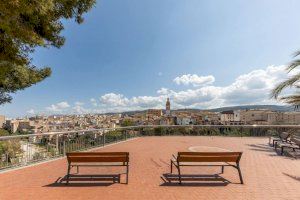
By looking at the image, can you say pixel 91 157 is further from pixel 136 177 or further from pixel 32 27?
pixel 32 27

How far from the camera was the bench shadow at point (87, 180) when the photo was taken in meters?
7.43

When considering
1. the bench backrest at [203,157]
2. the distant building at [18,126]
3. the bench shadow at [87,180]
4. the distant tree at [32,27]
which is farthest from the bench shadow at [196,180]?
the distant building at [18,126]

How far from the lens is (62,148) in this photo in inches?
486

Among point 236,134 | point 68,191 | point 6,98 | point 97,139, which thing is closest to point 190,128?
point 236,134

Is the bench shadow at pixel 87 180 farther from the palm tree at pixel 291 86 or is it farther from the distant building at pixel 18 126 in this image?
the distant building at pixel 18 126

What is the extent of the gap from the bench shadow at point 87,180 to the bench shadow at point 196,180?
131cm

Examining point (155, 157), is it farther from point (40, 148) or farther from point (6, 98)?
point (6, 98)

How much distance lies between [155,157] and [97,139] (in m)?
4.63

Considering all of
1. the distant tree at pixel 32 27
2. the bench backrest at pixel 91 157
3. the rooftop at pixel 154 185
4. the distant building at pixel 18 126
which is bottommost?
the distant building at pixel 18 126

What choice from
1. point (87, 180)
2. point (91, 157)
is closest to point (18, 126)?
point (87, 180)

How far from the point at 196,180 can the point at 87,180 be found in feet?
9.39

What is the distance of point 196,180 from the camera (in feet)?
25.9

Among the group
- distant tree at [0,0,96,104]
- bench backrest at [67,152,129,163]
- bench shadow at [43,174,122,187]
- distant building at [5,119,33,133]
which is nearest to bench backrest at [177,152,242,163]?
bench backrest at [67,152,129,163]

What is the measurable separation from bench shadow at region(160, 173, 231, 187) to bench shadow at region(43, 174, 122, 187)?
4.30ft
